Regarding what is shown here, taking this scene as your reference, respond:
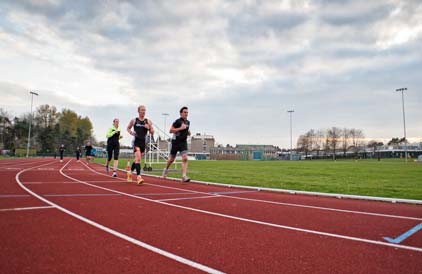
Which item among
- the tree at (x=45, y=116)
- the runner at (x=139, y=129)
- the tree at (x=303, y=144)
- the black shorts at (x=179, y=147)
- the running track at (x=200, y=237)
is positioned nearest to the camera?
the running track at (x=200, y=237)

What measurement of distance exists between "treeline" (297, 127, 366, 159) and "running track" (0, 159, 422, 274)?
111 m

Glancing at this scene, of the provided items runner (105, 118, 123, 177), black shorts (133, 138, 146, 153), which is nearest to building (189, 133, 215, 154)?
runner (105, 118, 123, 177)

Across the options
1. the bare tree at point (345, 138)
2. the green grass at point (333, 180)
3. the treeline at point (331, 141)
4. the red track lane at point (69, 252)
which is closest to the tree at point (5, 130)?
the green grass at point (333, 180)

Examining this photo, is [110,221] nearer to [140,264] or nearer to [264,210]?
[140,264]

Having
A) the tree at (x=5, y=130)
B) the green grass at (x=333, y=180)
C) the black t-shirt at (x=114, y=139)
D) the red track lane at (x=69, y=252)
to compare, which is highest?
the tree at (x=5, y=130)

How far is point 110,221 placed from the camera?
13.0 feet

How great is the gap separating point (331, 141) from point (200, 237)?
4627 inches

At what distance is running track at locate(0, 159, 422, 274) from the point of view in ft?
8.21

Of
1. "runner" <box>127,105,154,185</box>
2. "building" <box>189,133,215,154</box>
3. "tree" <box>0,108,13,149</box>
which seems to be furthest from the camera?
"building" <box>189,133,215,154</box>

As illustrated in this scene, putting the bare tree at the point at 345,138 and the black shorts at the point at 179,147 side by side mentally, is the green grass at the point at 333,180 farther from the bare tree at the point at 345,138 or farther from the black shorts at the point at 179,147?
the bare tree at the point at 345,138

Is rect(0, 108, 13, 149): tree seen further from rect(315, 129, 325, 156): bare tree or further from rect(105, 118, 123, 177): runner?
rect(315, 129, 325, 156): bare tree

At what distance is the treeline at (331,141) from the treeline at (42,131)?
3343 inches

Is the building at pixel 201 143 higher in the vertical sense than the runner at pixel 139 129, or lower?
higher

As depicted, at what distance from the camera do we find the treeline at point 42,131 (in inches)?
2756
